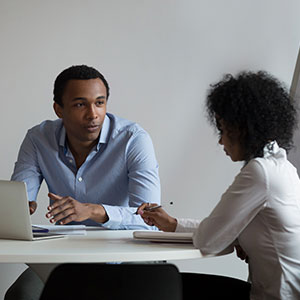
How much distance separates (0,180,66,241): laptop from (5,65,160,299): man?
0.72 meters

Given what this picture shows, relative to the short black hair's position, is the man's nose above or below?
below

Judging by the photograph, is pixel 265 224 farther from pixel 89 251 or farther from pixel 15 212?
pixel 15 212

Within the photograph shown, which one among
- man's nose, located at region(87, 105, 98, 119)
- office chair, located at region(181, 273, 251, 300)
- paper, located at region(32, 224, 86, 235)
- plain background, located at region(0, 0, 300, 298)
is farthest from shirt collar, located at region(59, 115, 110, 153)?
plain background, located at region(0, 0, 300, 298)

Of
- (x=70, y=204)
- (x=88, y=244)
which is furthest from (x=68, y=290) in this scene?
(x=70, y=204)

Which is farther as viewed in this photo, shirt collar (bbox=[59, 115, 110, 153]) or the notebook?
shirt collar (bbox=[59, 115, 110, 153])

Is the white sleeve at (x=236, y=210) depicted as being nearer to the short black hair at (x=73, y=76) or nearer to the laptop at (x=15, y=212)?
the laptop at (x=15, y=212)

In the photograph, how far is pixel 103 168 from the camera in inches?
113

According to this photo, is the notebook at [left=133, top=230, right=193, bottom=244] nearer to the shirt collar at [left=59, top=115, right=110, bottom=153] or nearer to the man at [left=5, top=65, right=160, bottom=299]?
the man at [left=5, top=65, right=160, bottom=299]

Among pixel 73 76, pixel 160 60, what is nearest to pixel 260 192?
pixel 73 76

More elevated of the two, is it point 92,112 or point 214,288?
point 92,112

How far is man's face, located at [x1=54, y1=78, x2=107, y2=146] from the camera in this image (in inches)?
112

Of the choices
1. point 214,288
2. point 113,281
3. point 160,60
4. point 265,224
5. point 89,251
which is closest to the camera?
point 113,281

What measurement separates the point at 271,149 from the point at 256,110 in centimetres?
15

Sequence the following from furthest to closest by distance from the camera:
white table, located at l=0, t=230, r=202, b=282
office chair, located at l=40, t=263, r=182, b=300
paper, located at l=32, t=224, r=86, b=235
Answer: paper, located at l=32, t=224, r=86, b=235 → white table, located at l=0, t=230, r=202, b=282 → office chair, located at l=40, t=263, r=182, b=300
